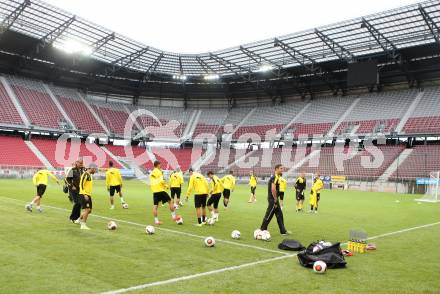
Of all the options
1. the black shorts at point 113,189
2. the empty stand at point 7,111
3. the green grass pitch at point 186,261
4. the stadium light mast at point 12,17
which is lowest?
the green grass pitch at point 186,261

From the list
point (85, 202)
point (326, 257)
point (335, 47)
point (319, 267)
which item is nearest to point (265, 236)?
point (326, 257)

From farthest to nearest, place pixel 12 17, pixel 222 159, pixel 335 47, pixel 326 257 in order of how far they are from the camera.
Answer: pixel 222 159 < pixel 335 47 < pixel 12 17 < pixel 326 257

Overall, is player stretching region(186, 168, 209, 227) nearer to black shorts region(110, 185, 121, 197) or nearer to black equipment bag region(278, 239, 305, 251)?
black equipment bag region(278, 239, 305, 251)

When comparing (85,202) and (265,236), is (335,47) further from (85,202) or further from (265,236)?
(85,202)

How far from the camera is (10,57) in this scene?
173 feet

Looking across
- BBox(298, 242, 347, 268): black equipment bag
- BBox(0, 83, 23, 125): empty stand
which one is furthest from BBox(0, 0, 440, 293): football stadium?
BBox(0, 83, 23, 125): empty stand

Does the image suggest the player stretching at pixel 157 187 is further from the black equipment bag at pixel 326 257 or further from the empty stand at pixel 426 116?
the empty stand at pixel 426 116

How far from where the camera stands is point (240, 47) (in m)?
48.4

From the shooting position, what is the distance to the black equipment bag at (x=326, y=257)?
8.21 m

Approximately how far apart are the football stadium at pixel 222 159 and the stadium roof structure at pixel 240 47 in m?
0.26

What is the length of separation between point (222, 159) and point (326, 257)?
52.2 m

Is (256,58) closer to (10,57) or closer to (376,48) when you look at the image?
(376,48)

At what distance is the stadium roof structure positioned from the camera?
3988cm

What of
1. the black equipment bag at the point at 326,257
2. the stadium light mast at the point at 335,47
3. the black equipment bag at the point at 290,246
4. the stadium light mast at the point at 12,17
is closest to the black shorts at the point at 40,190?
the black equipment bag at the point at 290,246
